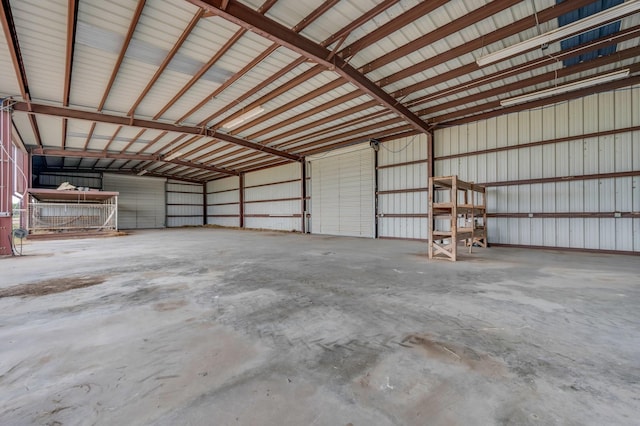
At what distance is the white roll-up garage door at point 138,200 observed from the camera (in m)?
22.6

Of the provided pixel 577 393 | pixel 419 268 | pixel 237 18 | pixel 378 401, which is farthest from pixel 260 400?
pixel 237 18

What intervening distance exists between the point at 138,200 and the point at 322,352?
2623 centimetres

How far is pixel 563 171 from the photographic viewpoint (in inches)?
347

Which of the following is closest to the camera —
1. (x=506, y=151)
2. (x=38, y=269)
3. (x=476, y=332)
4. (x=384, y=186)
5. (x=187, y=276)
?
(x=476, y=332)

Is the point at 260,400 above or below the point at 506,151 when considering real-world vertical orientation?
below

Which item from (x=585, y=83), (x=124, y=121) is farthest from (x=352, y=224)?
(x=124, y=121)

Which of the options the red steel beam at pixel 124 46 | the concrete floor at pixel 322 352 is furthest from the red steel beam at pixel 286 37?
the concrete floor at pixel 322 352

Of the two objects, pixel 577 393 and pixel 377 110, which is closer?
pixel 577 393

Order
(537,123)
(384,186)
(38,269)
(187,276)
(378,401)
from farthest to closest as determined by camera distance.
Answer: (384,186) → (537,123) → (38,269) → (187,276) → (378,401)

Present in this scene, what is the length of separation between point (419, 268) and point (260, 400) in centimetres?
494

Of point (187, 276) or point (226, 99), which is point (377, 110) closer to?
point (226, 99)

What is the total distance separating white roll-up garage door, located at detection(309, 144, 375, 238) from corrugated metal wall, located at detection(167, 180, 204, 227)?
15284 mm

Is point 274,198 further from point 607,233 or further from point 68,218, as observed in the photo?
point 607,233

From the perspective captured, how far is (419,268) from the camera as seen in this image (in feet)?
19.6
